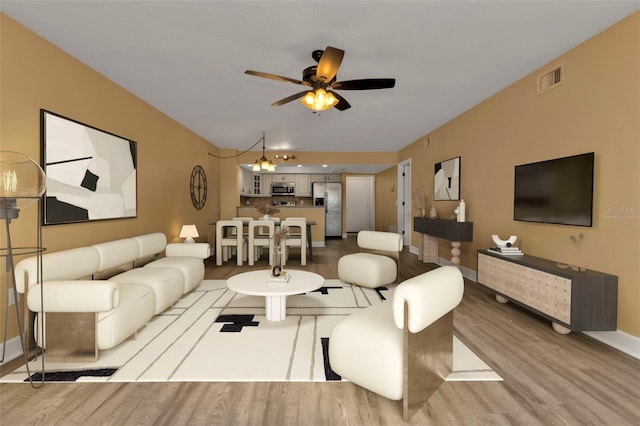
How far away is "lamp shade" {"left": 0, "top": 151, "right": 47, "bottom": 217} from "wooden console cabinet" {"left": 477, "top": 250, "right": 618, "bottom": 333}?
4.05 m

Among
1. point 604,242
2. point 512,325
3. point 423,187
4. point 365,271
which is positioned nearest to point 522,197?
point 604,242

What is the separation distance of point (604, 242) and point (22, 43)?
5.21 m

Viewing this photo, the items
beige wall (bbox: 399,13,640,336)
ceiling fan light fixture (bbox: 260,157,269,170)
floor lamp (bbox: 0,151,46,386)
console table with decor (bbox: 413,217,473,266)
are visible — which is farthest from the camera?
ceiling fan light fixture (bbox: 260,157,269,170)

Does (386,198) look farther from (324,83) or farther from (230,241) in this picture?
(324,83)

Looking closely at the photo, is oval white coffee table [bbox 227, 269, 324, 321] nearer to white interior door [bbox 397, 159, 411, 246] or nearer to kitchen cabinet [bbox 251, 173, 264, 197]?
white interior door [bbox 397, 159, 411, 246]

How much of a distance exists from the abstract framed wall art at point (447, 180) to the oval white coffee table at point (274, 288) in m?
3.25

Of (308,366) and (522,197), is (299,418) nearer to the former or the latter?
(308,366)

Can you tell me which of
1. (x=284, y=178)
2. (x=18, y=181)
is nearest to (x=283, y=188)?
(x=284, y=178)

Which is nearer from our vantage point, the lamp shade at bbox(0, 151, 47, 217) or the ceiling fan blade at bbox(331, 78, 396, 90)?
the lamp shade at bbox(0, 151, 47, 217)

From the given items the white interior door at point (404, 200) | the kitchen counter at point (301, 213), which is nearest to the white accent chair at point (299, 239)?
the kitchen counter at point (301, 213)

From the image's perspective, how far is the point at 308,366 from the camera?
7.16 feet

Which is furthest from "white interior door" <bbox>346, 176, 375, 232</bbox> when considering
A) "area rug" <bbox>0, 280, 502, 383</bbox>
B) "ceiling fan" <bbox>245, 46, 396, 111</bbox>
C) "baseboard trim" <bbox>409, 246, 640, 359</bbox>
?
"baseboard trim" <bbox>409, 246, 640, 359</bbox>

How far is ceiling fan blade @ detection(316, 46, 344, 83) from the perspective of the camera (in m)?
2.31

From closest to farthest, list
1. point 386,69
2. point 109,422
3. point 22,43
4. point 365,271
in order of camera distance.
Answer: point 109,422 < point 22,43 < point 386,69 < point 365,271
